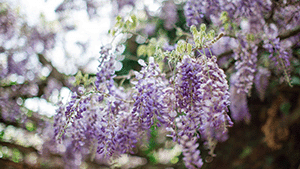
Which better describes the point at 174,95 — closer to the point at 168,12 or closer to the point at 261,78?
the point at 261,78

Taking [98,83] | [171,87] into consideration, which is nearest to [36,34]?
[98,83]

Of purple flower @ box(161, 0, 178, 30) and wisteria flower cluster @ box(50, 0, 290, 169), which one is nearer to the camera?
wisteria flower cluster @ box(50, 0, 290, 169)

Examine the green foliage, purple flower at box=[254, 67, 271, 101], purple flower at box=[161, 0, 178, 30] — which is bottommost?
the green foliage

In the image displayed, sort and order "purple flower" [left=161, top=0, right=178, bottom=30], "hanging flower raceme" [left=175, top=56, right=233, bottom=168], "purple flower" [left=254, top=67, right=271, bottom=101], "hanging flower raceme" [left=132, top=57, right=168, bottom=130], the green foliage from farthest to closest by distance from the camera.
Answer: "purple flower" [left=161, top=0, right=178, bottom=30], "purple flower" [left=254, top=67, right=271, bottom=101], the green foliage, "hanging flower raceme" [left=132, top=57, right=168, bottom=130], "hanging flower raceme" [left=175, top=56, right=233, bottom=168]

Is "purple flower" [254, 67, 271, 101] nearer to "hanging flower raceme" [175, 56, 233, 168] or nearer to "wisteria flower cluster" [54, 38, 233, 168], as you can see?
"wisteria flower cluster" [54, 38, 233, 168]

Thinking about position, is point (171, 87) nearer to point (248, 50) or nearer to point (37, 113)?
point (248, 50)

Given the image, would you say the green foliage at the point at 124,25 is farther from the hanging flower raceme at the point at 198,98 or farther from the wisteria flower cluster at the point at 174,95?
the hanging flower raceme at the point at 198,98

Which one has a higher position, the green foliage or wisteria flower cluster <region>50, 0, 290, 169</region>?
the green foliage

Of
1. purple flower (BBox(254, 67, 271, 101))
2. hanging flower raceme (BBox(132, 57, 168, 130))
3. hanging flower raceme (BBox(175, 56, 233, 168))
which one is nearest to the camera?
hanging flower raceme (BBox(175, 56, 233, 168))

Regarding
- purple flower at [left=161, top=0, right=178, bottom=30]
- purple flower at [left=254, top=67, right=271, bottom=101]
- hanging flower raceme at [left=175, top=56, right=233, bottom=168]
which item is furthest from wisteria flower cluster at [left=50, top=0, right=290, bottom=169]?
purple flower at [left=161, top=0, right=178, bottom=30]

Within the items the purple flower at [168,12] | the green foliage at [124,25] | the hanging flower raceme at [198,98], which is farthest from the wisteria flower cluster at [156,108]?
the purple flower at [168,12]

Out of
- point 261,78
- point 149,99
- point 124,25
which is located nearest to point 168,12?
point 261,78
